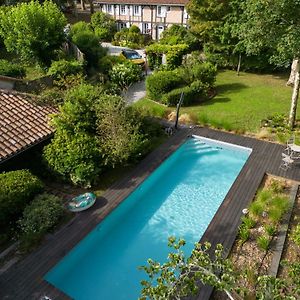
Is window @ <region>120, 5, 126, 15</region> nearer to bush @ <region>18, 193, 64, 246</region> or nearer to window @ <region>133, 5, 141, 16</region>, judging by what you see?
window @ <region>133, 5, 141, 16</region>

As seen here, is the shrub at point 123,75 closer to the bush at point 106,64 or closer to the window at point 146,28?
the bush at point 106,64

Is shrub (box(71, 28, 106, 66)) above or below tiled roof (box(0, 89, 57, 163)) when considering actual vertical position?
above

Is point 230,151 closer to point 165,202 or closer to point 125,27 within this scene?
point 165,202

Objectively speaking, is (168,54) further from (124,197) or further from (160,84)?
(124,197)

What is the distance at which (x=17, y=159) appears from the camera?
566 inches

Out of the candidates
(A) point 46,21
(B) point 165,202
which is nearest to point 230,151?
(B) point 165,202

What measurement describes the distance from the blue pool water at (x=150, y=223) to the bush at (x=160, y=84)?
716cm

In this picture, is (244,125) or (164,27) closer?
(244,125)

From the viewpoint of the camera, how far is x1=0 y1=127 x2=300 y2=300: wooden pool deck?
9.70 meters

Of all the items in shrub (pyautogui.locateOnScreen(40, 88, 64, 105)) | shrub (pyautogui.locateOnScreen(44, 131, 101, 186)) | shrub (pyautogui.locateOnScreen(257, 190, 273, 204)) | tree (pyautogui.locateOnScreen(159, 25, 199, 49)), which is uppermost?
tree (pyautogui.locateOnScreen(159, 25, 199, 49))

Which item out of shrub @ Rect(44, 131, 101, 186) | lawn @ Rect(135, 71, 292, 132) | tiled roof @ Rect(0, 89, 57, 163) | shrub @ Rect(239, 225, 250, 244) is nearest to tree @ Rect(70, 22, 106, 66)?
lawn @ Rect(135, 71, 292, 132)

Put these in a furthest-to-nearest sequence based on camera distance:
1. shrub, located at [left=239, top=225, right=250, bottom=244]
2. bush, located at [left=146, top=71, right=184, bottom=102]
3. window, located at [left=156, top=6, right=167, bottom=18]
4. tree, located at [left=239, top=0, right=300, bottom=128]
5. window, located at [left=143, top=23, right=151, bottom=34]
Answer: window, located at [left=143, top=23, right=151, bottom=34]
window, located at [left=156, top=6, right=167, bottom=18]
bush, located at [left=146, top=71, right=184, bottom=102]
tree, located at [left=239, top=0, right=300, bottom=128]
shrub, located at [left=239, top=225, right=250, bottom=244]

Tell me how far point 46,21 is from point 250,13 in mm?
15287

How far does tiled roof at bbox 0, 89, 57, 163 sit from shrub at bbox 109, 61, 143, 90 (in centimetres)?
1097
